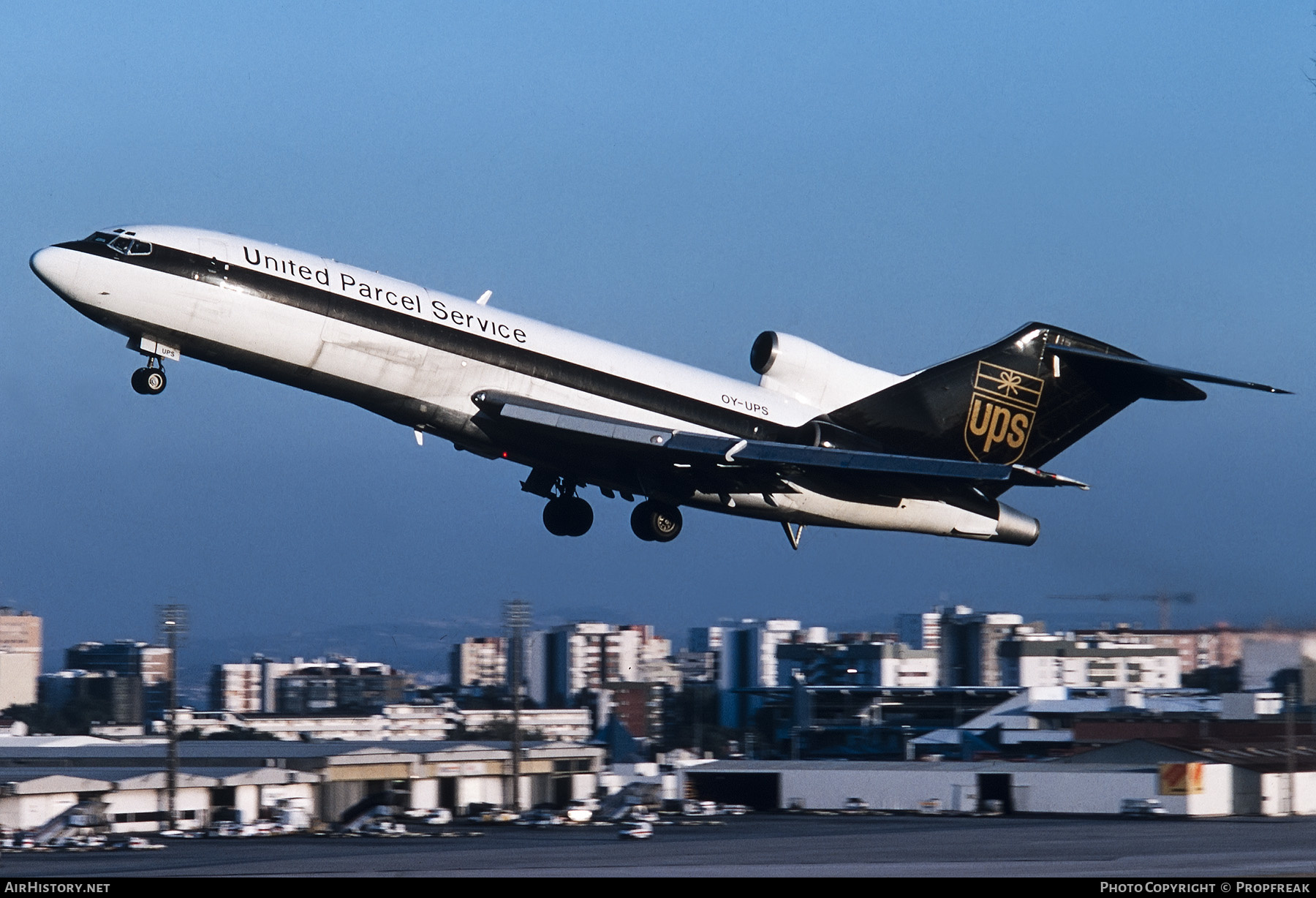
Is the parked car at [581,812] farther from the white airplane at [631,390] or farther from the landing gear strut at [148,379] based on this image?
the landing gear strut at [148,379]

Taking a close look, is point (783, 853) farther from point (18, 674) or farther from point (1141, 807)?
point (18, 674)

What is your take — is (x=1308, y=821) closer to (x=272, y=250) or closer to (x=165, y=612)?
(x=272, y=250)

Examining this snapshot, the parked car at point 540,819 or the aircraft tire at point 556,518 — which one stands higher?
the aircraft tire at point 556,518

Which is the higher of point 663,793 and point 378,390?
point 378,390

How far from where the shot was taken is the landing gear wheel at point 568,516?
36906 millimetres

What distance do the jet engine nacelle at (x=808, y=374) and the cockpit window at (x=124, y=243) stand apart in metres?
14.2

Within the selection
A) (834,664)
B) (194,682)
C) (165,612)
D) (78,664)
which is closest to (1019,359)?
(165,612)

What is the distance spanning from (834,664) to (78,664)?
74631 millimetres

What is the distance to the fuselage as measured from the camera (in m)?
29.1

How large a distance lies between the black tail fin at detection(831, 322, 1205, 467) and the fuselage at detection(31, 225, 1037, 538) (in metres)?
3.36

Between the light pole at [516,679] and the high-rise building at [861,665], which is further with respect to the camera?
the high-rise building at [861,665]

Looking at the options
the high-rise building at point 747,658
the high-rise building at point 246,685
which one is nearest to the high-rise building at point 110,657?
the high-rise building at point 246,685

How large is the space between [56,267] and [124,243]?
1.29 metres
